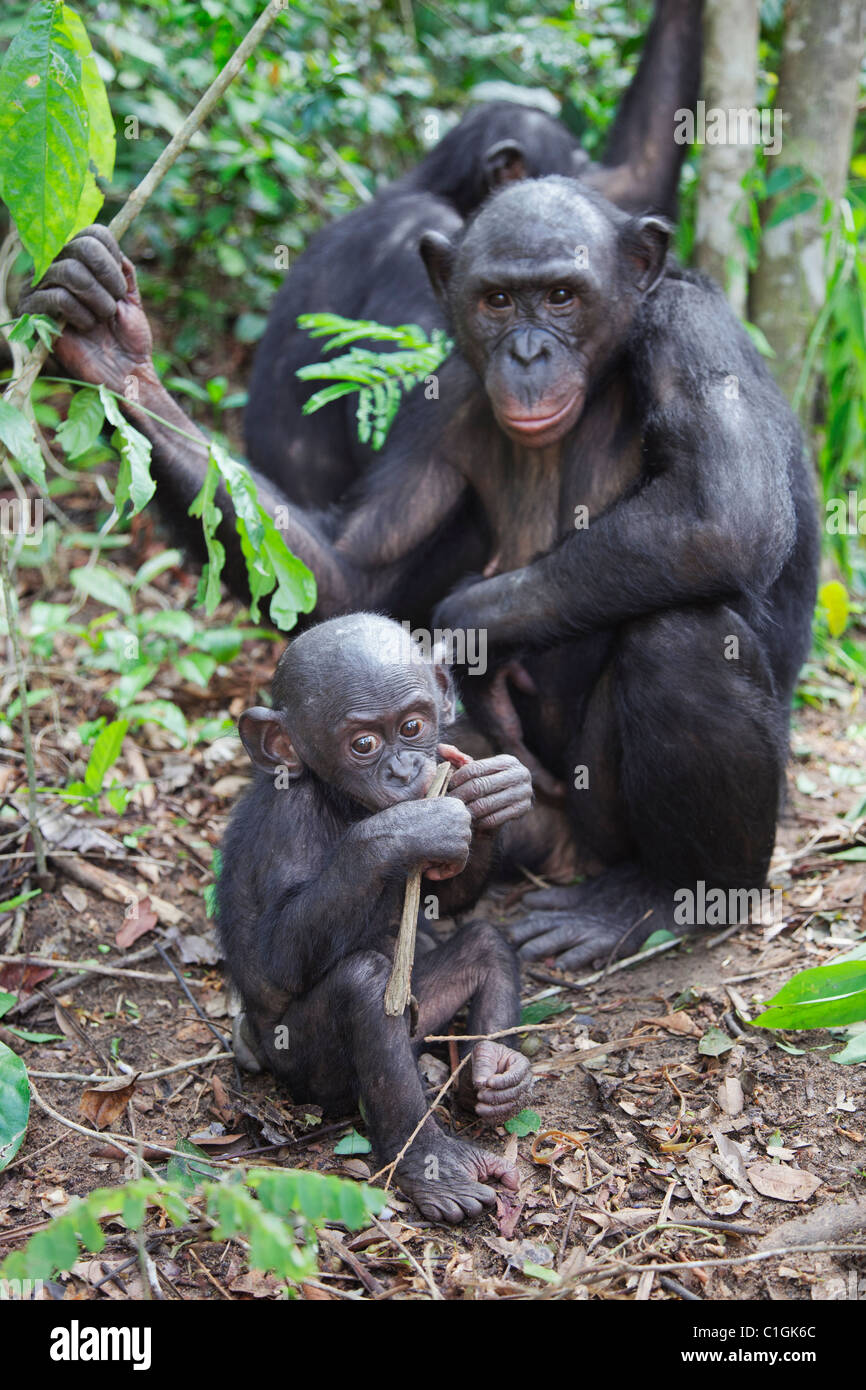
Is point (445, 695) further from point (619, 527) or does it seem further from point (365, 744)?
point (619, 527)

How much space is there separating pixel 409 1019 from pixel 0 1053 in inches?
42.6

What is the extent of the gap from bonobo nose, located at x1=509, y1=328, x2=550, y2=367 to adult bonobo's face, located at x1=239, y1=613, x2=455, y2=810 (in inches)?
44.4

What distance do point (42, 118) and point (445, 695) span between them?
1.91m

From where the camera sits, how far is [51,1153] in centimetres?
358

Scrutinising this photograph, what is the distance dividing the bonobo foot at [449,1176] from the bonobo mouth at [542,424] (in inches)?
88.9

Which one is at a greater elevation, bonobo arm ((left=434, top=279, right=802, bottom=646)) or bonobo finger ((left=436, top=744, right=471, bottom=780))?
bonobo arm ((left=434, top=279, right=802, bottom=646))

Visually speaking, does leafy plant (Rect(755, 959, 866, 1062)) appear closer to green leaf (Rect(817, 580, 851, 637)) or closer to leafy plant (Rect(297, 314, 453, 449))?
leafy plant (Rect(297, 314, 453, 449))

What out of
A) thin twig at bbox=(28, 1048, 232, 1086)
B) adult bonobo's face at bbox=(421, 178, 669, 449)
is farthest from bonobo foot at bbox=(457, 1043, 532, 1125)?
adult bonobo's face at bbox=(421, 178, 669, 449)

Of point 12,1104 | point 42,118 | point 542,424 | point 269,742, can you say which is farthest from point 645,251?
point 12,1104

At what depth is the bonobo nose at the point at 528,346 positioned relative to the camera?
4.37m

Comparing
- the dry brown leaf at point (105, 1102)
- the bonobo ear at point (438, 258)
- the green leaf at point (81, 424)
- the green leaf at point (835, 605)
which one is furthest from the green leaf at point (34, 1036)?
the green leaf at point (835, 605)

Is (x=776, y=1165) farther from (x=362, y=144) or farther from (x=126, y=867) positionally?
(x=362, y=144)

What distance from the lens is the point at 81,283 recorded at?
4113 mm

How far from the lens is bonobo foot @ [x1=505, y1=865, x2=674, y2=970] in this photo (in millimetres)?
4543
